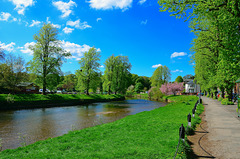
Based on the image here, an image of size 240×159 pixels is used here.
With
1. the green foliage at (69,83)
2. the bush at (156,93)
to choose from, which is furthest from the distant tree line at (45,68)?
the green foliage at (69,83)

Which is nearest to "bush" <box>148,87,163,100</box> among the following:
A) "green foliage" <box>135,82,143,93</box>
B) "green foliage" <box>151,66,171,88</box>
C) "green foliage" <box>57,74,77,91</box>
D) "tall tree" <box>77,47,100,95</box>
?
"green foliage" <box>151,66,171,88</box>

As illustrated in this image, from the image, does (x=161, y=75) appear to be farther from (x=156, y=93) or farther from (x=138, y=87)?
(x=138, y=87)

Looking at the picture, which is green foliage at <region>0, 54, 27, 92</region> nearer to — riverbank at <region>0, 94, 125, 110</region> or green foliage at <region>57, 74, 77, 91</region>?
riverbank at <region>0, 94, 125, 110</region>

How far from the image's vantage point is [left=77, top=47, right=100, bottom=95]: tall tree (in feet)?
157

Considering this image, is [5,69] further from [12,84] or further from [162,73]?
[162,73]

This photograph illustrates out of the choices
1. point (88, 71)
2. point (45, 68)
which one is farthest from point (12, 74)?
point (88, 71)

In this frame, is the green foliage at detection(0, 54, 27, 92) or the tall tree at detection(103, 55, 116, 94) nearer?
the green foliage at detection(0, 54, 27, 92)

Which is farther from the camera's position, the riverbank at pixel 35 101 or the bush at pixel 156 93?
the bush at pixel 156 93

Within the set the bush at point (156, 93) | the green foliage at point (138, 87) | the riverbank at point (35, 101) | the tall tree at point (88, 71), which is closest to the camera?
the riverbank at point (35, 101)

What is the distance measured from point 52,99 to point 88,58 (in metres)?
19.4

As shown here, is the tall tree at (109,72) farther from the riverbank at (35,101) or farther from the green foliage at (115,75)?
the riverbank at (35,101)

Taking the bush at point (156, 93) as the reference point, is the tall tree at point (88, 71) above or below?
above

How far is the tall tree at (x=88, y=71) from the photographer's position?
47.8 meters

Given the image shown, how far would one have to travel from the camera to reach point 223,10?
9047 millimetres
